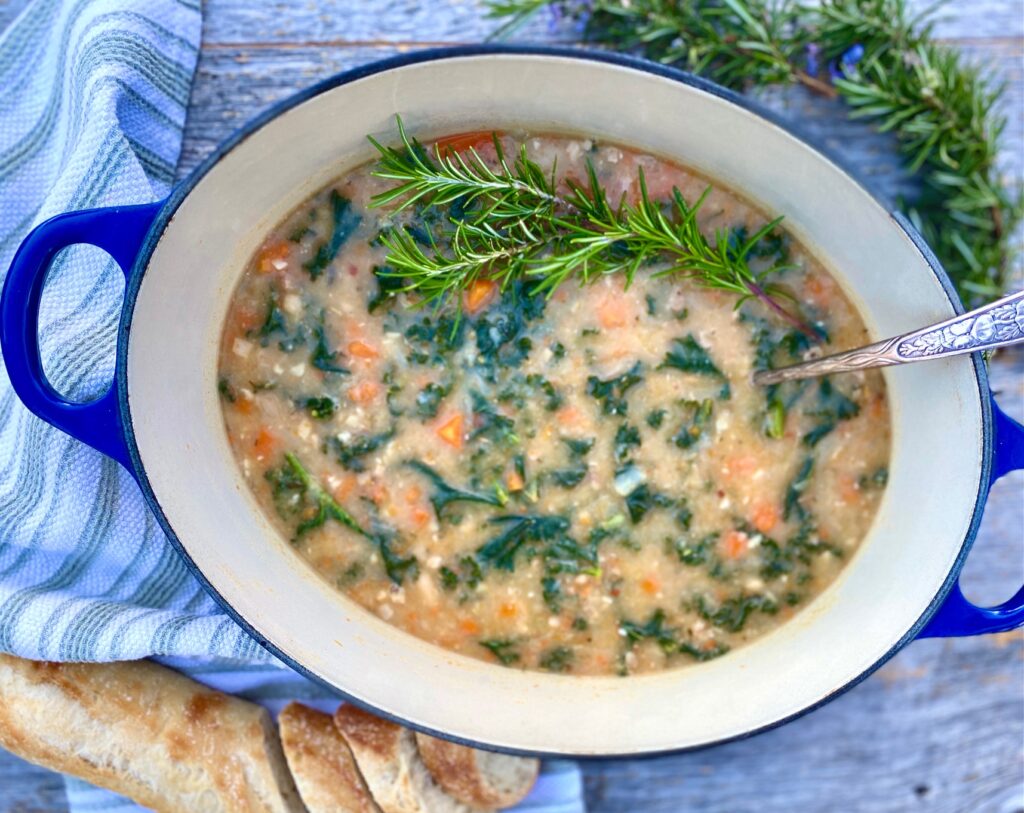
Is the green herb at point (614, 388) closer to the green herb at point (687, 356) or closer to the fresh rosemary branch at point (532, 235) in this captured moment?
the green herb at point (687, 356)

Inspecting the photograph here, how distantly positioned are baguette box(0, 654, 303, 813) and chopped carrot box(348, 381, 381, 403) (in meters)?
0.77

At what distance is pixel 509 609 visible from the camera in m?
2.24

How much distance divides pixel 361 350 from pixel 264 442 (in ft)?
0.96

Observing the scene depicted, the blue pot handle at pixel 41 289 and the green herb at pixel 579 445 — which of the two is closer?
the blue pot handle at pixel 41 289

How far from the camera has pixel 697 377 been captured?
2.15 metres

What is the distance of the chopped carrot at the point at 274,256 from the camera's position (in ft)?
6.95

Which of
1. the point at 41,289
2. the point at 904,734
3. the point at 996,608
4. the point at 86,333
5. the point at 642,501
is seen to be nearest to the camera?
the point at 41,289

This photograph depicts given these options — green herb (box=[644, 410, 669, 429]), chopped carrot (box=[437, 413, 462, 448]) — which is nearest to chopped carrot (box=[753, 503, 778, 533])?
green herb (box=[644, 410, 669, 429])

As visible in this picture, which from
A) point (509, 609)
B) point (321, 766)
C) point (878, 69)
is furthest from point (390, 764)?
point (878, 69)

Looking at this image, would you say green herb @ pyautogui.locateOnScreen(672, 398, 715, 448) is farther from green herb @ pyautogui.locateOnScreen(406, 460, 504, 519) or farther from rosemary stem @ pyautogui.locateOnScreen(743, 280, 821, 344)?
green herb @ pyautogui.locateOnScreen(406, 460, 504, 519)

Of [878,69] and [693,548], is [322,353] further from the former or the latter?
[878,69]

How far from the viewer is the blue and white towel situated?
6.86 ft

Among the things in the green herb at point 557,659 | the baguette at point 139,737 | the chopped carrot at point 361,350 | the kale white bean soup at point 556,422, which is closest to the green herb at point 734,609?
the kale white bean soup at point 556,422

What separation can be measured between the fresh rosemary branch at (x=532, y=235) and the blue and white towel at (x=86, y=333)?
0.58 metres
